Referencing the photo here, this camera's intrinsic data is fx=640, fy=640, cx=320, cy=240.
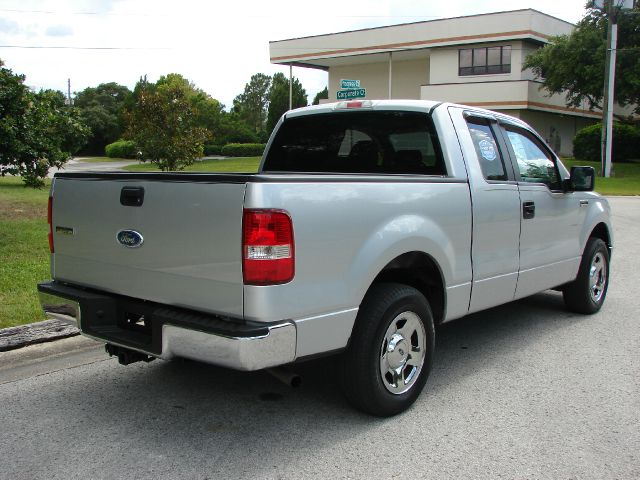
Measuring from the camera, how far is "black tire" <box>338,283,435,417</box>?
3.68 meters

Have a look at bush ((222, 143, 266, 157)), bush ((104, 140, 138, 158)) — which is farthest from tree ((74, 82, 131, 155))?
bush ((222, 143, 266, 157))

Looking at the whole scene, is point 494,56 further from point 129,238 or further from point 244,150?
point 129,238

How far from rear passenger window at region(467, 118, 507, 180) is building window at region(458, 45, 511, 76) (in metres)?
38.0

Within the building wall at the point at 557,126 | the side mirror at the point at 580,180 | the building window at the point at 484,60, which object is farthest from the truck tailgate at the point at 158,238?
the building window at the point at 484,60

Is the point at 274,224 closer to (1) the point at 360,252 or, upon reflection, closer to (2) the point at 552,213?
(1) the point at 360,252

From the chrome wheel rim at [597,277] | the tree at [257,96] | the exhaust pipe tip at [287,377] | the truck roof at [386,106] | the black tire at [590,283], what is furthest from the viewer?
the tree at [257,96]

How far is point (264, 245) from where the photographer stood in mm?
3131

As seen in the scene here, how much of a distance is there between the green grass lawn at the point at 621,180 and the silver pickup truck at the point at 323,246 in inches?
884

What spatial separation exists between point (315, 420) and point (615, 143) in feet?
134

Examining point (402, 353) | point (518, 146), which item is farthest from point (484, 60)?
point (402, 353)

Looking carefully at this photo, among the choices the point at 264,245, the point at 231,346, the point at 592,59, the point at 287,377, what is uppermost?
the point at 592,59

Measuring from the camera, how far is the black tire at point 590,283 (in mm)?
6291

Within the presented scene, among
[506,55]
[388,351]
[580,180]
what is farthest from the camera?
[506,55]

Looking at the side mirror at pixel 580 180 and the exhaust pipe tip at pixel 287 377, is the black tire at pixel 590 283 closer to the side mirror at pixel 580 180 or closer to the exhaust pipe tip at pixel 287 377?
the side mirror at pixel 580 180
